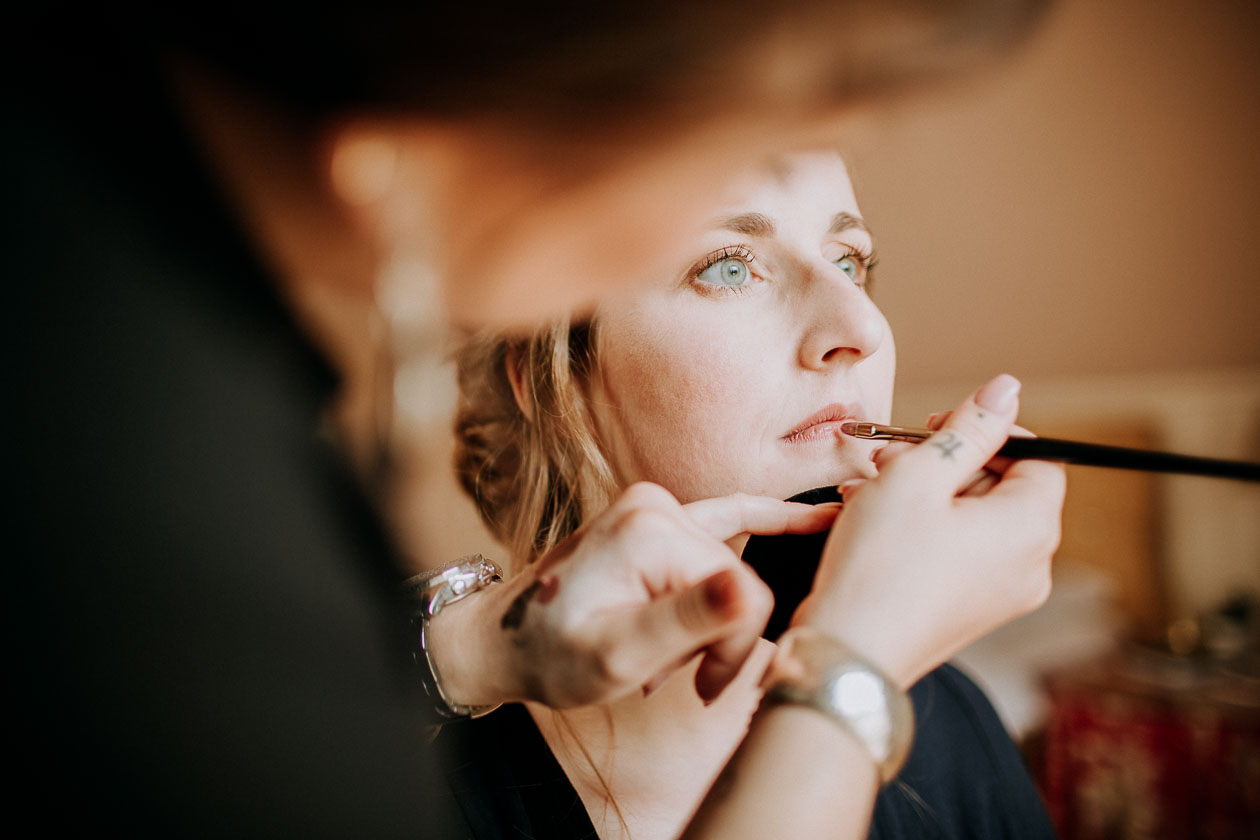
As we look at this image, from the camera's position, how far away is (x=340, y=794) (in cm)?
30

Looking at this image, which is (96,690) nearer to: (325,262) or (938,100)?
(325,262)

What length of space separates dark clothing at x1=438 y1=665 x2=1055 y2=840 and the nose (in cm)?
37

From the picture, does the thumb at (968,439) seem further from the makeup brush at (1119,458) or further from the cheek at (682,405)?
the cheek at (682,405)

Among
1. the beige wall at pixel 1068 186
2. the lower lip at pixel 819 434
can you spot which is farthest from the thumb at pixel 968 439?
the beige wall at pixel 1068 186

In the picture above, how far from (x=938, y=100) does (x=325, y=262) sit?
43cm

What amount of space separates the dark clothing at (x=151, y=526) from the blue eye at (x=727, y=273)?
335mm

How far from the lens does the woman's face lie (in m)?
0.52

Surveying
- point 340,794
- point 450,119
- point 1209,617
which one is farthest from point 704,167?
point 1209,617

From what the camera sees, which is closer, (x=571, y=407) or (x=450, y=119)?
(x=450, y=119)

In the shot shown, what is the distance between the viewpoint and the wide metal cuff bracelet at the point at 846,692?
1.07 ft

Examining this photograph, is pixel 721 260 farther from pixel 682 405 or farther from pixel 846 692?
pixel 846 692

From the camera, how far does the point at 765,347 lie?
53cm

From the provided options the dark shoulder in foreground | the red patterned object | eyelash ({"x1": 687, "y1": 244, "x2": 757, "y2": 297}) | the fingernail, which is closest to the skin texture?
eyelash ({"x1": 687, "y1": 244, "x2": 757, "y2": 297})

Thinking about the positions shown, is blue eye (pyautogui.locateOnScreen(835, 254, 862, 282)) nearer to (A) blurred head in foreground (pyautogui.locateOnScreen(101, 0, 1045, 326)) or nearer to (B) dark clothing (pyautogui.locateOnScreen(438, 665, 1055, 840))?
(A) blurred head in foreground (pyautogui.locateOnScreen(101, 0, 1045, 326))
